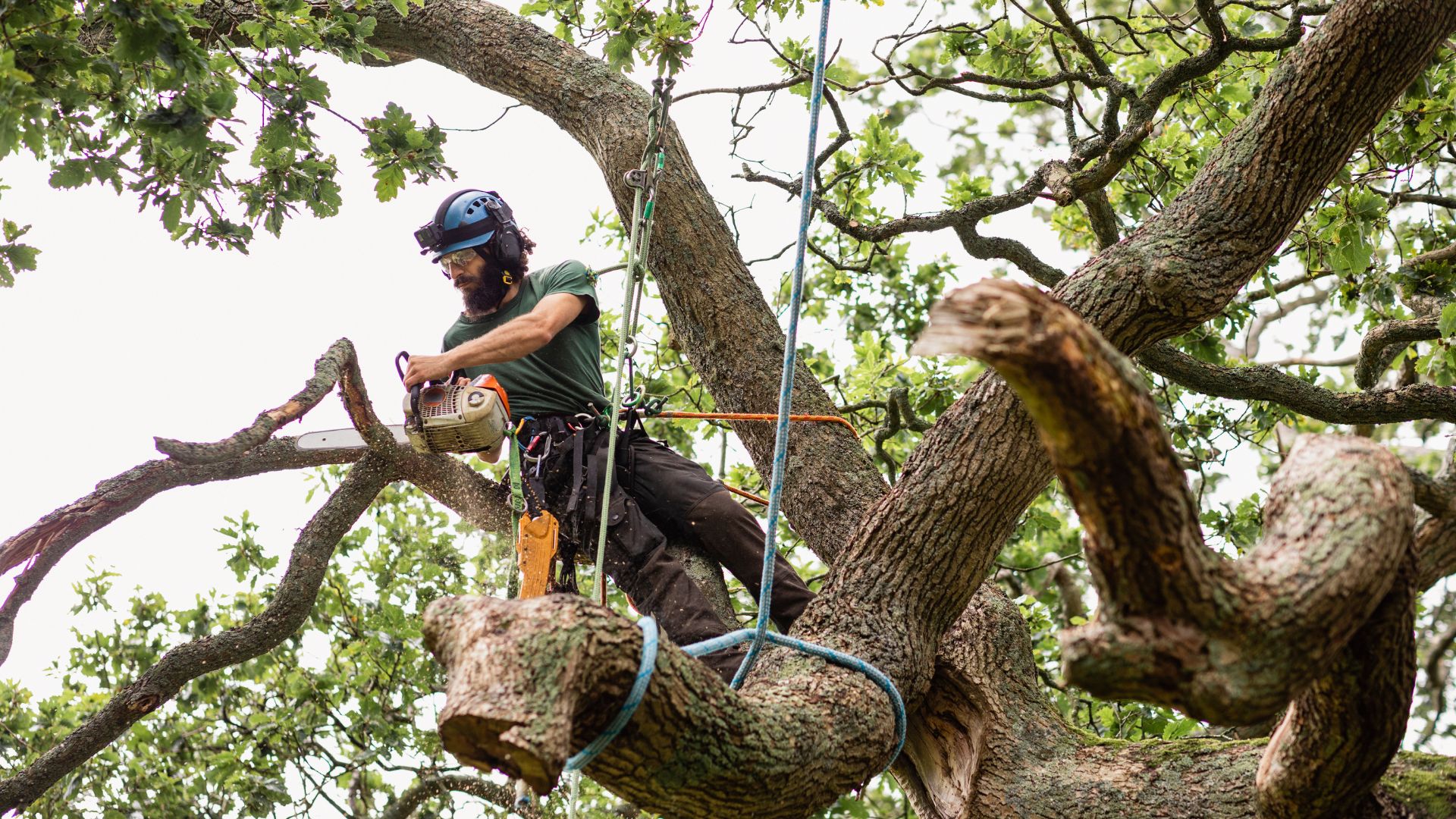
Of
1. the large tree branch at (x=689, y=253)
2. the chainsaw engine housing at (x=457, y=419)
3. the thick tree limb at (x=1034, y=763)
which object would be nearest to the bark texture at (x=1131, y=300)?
the thick tree limb at (x=1034, y=763)

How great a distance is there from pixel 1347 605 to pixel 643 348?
17.2 ft

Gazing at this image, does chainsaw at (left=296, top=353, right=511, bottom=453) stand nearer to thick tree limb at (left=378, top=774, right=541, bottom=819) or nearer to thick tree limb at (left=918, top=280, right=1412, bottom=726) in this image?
thick tree limb at (left=378, top=774, right=541, bottom=819)

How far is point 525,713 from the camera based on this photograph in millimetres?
1998

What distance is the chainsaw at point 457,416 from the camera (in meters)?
3.92

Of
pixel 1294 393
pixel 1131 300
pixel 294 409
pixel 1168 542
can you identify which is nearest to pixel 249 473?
pixel 294 409

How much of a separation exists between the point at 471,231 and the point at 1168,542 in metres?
3.20

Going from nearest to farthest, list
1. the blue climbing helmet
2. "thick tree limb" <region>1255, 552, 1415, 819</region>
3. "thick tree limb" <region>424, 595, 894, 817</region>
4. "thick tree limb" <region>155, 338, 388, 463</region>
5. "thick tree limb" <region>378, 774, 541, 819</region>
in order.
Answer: "thick tree limb" <region>424, 595, 894, 817</region>, "thick tree limb" <region>1255, 552, 1415, 819</region>, "thick tree limb" <region>155, 338, 388, 463</region>, the blue climbing helmet, "thick tree limb" <region>378, 774, 541, 819</region>

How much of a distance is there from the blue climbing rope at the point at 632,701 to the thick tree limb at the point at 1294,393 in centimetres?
256

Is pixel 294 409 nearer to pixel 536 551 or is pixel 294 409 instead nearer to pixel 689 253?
pixel 536 551

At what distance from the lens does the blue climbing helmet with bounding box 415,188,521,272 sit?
14.7 ft

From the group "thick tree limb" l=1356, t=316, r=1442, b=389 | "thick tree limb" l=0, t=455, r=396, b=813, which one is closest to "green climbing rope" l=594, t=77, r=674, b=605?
"thick tree limb" l=0, t=455, r=396, b=813

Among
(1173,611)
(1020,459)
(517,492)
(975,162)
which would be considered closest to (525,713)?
(1173,611)

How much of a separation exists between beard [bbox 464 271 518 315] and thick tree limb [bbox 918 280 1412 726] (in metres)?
3.05

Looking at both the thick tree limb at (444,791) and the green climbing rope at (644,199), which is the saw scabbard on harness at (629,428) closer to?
the green climbing rope at (644,199)
